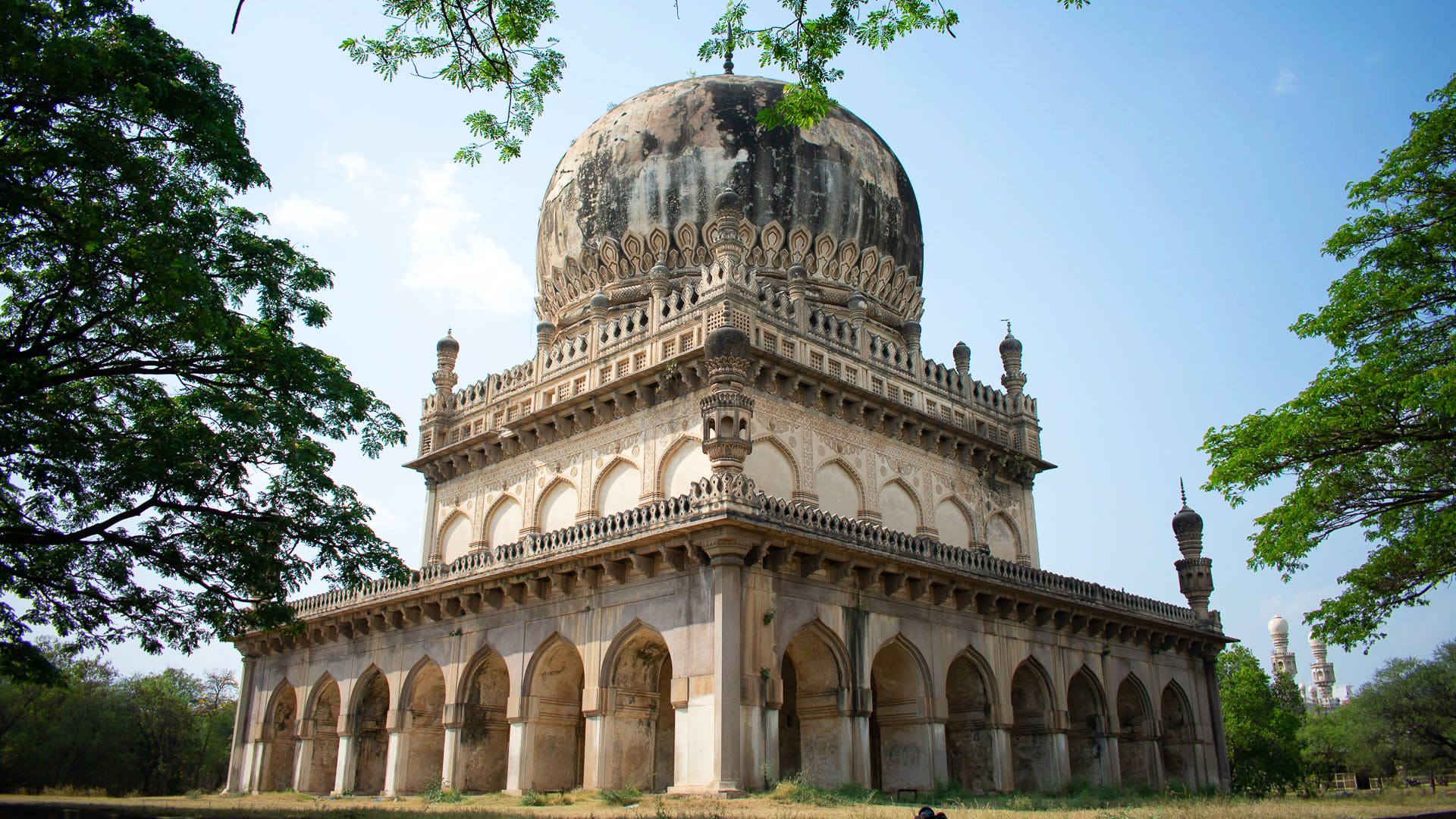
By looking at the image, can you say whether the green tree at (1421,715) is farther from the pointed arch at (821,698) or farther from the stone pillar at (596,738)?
the stone pillar at (596,738)

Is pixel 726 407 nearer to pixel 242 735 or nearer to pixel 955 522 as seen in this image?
pixel 955 522

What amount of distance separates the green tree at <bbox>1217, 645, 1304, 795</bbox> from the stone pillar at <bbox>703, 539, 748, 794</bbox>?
22833 millimetres

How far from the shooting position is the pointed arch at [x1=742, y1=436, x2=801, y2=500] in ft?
69.0

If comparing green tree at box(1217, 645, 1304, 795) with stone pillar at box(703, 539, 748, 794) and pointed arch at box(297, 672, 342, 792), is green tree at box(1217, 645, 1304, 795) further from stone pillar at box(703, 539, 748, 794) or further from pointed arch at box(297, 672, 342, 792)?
pointed arch at box(297, 672, 342, 792)

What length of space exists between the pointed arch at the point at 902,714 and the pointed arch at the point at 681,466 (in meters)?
4.69

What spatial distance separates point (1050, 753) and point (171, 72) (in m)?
19.2

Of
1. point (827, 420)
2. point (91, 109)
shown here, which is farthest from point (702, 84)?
point (91, 109)

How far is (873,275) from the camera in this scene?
87.7 ft

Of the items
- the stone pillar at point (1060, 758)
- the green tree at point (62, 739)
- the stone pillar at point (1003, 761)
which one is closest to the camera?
the stone pillar at point (1003, 761)

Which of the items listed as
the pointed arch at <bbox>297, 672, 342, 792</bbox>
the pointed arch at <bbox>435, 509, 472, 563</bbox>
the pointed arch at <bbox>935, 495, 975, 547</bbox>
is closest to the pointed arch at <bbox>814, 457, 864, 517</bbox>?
the pointed arch at <bbox>935, 495, 975, 547</bbox>

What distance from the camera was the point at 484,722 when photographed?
2203 centimetres

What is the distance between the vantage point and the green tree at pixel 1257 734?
117ft

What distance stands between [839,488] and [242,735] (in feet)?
53.8

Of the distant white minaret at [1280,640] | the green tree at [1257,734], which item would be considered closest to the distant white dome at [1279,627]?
the distant white minaret at [1280,640]
